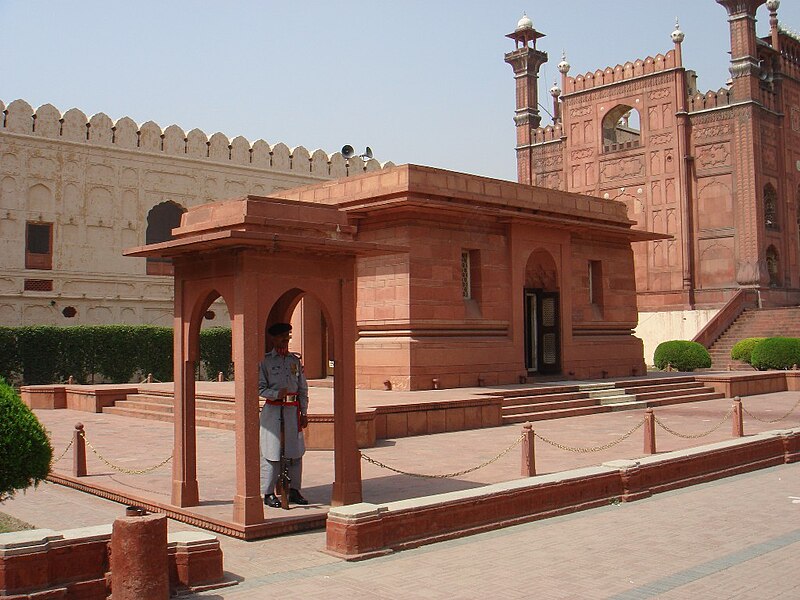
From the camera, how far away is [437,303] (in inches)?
701

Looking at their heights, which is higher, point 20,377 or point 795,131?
point 795,131

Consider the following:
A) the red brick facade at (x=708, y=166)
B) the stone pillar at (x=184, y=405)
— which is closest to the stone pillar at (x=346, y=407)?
the stone pillar at (x=184, y=405)

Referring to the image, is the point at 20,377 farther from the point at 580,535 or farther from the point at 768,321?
the point at 768,321

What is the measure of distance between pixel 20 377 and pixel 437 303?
15.2m

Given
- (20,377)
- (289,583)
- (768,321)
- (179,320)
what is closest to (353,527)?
(289,583)

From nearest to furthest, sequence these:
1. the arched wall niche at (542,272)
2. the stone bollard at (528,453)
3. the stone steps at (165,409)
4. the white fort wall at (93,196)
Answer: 1. the stone bollard at (528,453)
2. the stone steps at (165,409)
3. the arched wall niche at (542,272)
4. the white fort wall at (93,196)

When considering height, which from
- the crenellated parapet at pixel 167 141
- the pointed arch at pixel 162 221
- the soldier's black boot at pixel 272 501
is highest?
the crenellated parapet at pixel 167 141

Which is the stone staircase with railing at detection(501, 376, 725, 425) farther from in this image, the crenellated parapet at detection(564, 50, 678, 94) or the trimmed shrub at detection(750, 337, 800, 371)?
the crenellated parapet at detection(564, 50, 678, 94)

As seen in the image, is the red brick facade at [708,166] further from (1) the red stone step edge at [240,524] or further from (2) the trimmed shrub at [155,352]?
(1) the red stone step edge at [240,524]

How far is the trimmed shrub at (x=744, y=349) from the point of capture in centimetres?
2834

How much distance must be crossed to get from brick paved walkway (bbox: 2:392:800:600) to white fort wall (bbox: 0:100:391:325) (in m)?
18.2

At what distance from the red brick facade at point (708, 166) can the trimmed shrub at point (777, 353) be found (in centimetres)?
747

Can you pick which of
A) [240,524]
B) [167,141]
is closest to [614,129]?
[167,141]

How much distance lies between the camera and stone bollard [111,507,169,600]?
580 cm
